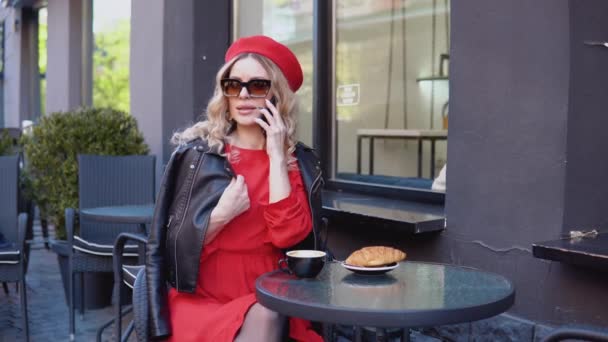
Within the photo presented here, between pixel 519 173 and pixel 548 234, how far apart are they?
290 mm

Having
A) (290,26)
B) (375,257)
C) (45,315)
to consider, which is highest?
(290,26)

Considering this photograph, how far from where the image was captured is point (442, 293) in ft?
7.23

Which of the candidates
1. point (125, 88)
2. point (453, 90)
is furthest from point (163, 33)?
point (453, 90)

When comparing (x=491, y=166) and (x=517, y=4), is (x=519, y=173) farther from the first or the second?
(x=517, y=4)

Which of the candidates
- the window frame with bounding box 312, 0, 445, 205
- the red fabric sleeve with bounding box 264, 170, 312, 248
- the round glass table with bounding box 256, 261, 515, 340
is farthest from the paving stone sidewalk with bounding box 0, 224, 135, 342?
the round glass table with bounding box 256, 261, 515, 340

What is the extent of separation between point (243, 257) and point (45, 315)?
3.18 m

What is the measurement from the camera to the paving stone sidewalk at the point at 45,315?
4.85 metres

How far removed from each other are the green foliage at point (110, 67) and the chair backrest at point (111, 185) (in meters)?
3.56

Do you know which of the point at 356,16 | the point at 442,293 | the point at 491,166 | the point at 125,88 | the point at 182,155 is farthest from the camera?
the point at 125,88

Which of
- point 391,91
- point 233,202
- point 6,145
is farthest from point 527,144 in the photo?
point 6,145

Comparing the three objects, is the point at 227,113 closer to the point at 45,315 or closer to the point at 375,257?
the point at 375,257

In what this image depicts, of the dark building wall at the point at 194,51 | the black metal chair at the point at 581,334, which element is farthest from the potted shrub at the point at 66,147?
the black metal chair at the point at 581,334

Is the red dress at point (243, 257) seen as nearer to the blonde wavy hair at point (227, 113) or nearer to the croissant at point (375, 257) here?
the blonde wavy hair at point (227, 113)

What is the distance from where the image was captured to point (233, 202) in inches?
103
